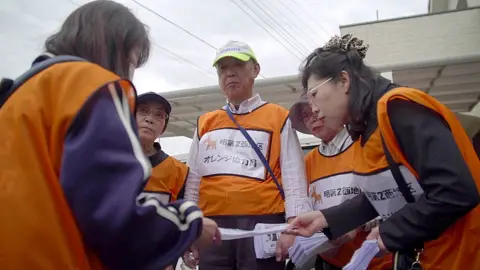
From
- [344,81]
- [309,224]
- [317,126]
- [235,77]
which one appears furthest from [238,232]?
[235,77]

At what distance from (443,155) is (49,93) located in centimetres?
137

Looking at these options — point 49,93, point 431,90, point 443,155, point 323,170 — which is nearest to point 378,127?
point 443,155

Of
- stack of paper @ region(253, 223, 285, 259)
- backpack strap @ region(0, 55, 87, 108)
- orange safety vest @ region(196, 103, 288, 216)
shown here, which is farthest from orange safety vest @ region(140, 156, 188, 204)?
backpack strap @ region(0, 55, 87, 108)

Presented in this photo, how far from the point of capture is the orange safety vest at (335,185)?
2.73m

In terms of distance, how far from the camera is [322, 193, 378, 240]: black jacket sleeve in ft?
7.48

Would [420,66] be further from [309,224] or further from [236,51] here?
[309,224]

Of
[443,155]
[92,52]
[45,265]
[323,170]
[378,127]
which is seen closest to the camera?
[45,265]

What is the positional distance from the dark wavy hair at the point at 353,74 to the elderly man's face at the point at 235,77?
0.78 m

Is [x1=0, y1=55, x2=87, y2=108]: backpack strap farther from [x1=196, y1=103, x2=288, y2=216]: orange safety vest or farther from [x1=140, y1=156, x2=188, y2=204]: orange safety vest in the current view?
[x1=140, y1=156, x2=188, y2=204]: orange safety vest

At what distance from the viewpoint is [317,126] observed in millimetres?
3025

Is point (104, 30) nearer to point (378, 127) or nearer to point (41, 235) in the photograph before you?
point (41, 235)

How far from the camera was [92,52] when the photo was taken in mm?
1473

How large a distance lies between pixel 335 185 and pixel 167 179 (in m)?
1.16

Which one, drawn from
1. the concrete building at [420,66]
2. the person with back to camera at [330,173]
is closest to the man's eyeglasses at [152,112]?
the person with back to camera at [330,173]
